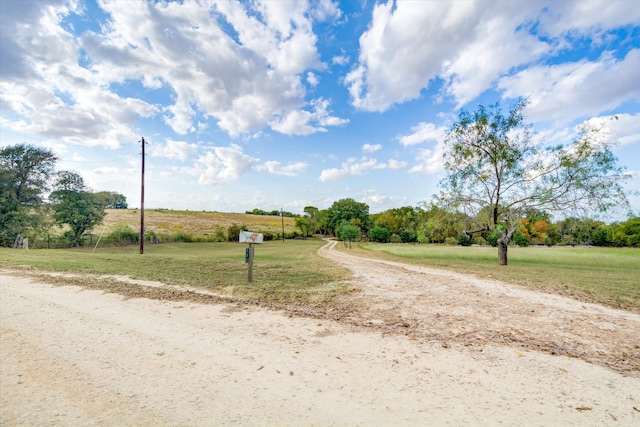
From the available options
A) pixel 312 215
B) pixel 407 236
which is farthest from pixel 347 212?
pixel 407 236

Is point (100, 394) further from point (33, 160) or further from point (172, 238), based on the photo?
point (172, 238)

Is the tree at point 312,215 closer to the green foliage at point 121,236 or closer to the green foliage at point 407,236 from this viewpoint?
the green foliage at point 407,236

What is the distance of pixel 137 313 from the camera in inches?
268

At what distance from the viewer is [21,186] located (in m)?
30.4

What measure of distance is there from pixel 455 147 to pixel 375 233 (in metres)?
48.3

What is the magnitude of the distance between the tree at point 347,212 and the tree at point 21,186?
202ft

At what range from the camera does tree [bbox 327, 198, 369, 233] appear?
81981 millimetres

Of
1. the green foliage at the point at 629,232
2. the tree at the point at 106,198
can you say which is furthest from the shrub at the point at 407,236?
the tree at the point at 106,198

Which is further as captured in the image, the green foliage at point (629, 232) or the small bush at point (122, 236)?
the green foliage at point (629, 232)

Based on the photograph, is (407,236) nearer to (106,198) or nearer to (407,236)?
(407,236)

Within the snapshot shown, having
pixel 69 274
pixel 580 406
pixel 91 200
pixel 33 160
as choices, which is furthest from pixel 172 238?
pixel 580 406

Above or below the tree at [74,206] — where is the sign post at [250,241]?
below

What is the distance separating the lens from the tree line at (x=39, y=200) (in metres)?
28.7

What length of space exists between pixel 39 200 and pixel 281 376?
134ft
